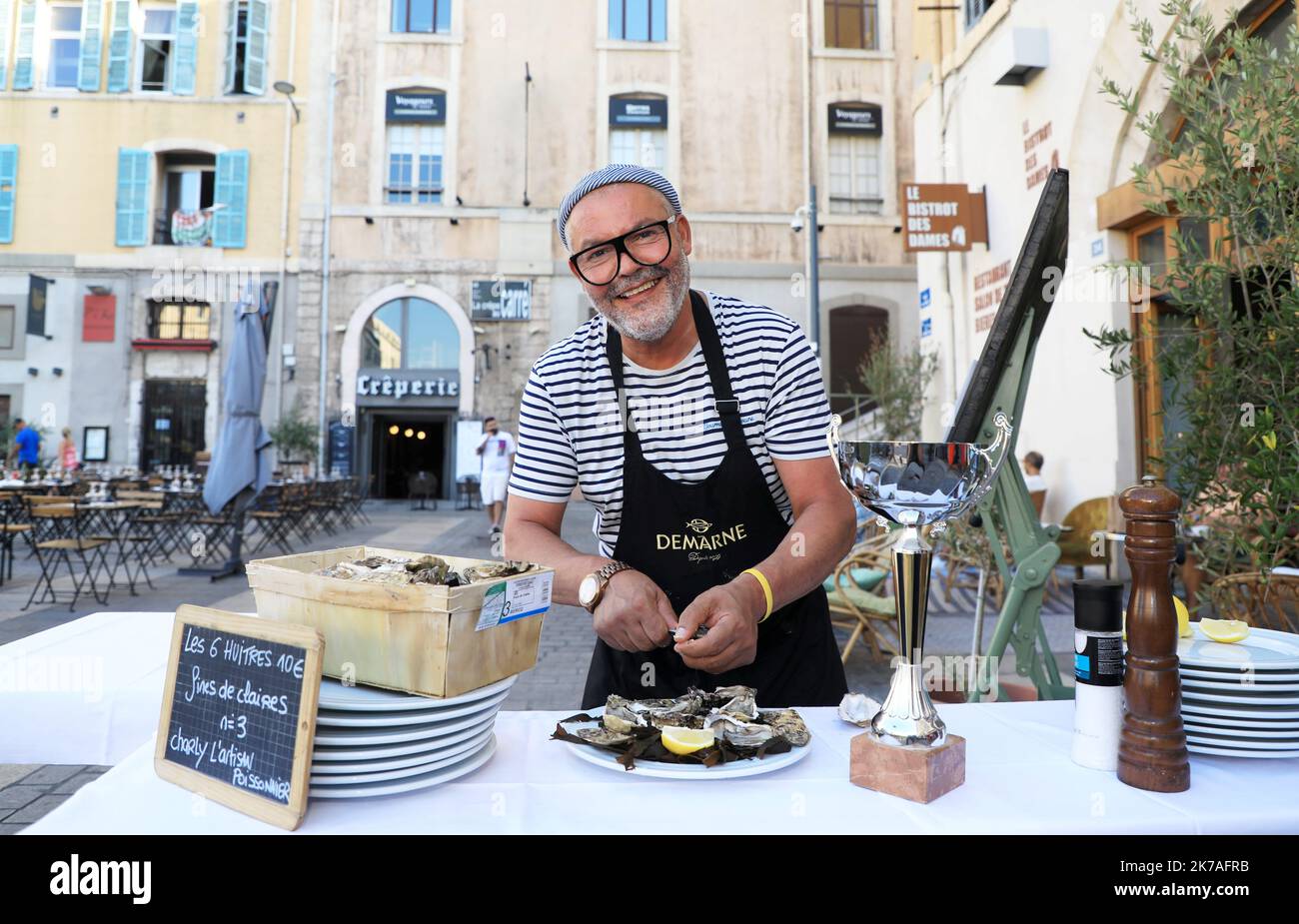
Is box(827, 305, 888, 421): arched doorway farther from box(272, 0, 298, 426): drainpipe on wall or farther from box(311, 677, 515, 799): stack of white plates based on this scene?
box(311, 677, 515, 799): stack of white plates

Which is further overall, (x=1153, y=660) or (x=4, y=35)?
(x=4, y=35)

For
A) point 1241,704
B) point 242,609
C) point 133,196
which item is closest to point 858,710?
point 1241,704

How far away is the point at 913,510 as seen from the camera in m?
1.13

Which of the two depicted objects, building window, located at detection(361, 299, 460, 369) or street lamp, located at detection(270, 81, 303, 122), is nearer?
street lamp, located at detection(270, 81, 303, 122)

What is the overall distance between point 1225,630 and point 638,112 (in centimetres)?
1937

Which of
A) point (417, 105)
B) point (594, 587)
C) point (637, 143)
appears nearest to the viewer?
point (594, 587)

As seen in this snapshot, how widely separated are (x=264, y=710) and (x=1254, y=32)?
7.87 m

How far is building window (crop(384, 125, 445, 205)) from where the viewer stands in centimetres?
1898

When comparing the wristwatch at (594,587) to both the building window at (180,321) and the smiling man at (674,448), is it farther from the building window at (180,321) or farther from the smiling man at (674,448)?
the building window at (180,321)

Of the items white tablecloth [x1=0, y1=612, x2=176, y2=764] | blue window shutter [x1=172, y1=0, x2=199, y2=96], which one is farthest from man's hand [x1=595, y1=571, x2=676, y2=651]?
blue window shutter [x1=172, y1=0, x2=199, y2=96]

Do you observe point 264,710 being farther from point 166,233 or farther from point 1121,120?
point 166,233

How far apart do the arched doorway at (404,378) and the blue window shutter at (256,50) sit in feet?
19.1

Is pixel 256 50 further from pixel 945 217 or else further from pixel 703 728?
pixel 703 728

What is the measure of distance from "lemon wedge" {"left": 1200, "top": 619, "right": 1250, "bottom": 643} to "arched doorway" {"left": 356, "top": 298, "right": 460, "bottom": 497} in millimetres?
18034
